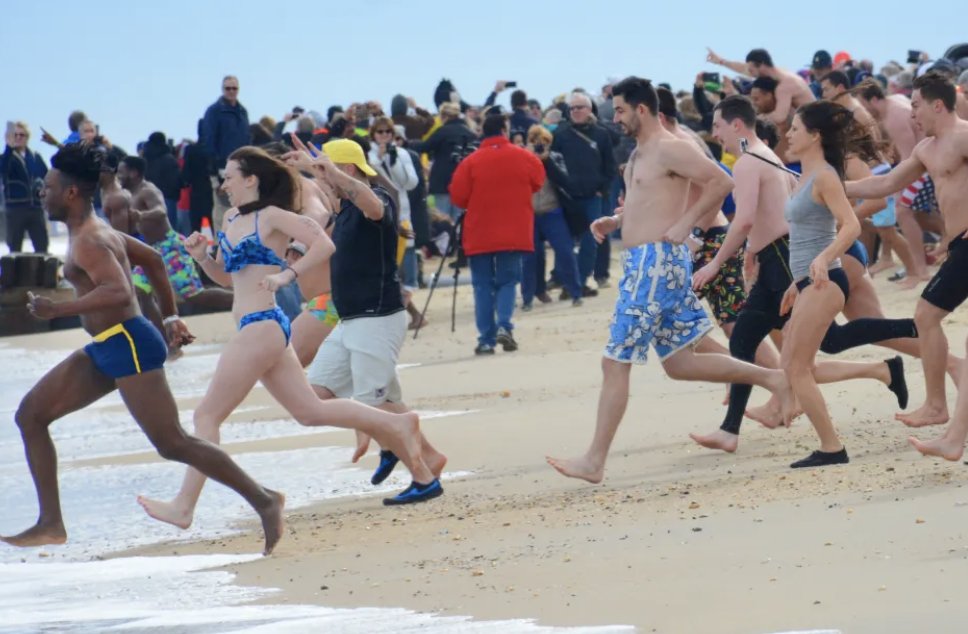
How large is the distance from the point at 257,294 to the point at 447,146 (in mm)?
11005

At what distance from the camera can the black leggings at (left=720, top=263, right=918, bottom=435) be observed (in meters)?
8.26

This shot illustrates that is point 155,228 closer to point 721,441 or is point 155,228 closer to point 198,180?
point 198,180

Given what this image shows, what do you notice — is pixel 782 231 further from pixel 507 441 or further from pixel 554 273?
pixel 554 273

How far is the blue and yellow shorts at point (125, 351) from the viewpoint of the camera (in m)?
6.64

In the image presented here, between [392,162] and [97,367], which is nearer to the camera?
[97,367]

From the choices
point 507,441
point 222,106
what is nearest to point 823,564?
point 507,441

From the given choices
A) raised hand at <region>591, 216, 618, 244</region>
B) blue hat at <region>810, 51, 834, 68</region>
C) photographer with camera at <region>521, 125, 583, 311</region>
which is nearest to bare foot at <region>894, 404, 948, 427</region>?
raised hand at <region>591, 216, 618, 244</region>

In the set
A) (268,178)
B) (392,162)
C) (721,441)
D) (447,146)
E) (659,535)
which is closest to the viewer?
(659,535)

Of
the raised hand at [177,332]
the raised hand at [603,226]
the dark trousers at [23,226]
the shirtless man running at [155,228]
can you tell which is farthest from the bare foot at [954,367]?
the dark trousers at [23,226]

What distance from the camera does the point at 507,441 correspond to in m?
9.48

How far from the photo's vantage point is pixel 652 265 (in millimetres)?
7594

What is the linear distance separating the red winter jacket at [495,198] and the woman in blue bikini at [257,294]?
659 centimetres

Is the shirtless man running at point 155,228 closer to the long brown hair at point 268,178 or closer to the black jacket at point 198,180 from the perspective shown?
the black jacket at point 198,180

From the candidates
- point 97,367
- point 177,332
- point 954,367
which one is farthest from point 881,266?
point 97,367
